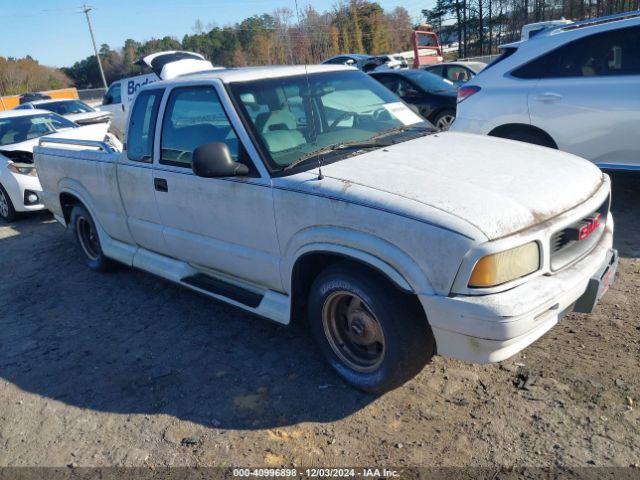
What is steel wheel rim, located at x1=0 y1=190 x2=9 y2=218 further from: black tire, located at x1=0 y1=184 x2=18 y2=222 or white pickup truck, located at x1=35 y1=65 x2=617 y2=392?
white pickup truck, located at x1=35 y1=65 x2=617 y2=392

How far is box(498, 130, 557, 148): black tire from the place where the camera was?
5.82m

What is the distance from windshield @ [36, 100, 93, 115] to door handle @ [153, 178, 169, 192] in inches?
535

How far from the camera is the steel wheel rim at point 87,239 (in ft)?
19.5

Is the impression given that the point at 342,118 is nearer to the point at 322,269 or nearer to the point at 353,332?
the point at 322,269

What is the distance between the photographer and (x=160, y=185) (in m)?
4.25

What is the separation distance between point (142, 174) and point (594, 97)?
432 centimetres

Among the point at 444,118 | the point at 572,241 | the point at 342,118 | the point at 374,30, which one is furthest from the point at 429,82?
the point at 374,30

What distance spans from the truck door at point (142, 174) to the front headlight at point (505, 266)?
279 cm

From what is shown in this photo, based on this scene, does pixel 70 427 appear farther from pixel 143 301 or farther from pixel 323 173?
pixel 323 173

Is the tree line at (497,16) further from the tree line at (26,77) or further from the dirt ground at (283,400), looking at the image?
the tree line at (26,77)

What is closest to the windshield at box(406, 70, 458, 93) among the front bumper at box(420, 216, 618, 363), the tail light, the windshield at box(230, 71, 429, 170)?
the tail light

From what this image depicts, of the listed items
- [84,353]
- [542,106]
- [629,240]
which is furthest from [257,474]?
[542,106]

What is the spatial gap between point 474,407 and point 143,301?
316cm

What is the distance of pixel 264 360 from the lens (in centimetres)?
377
